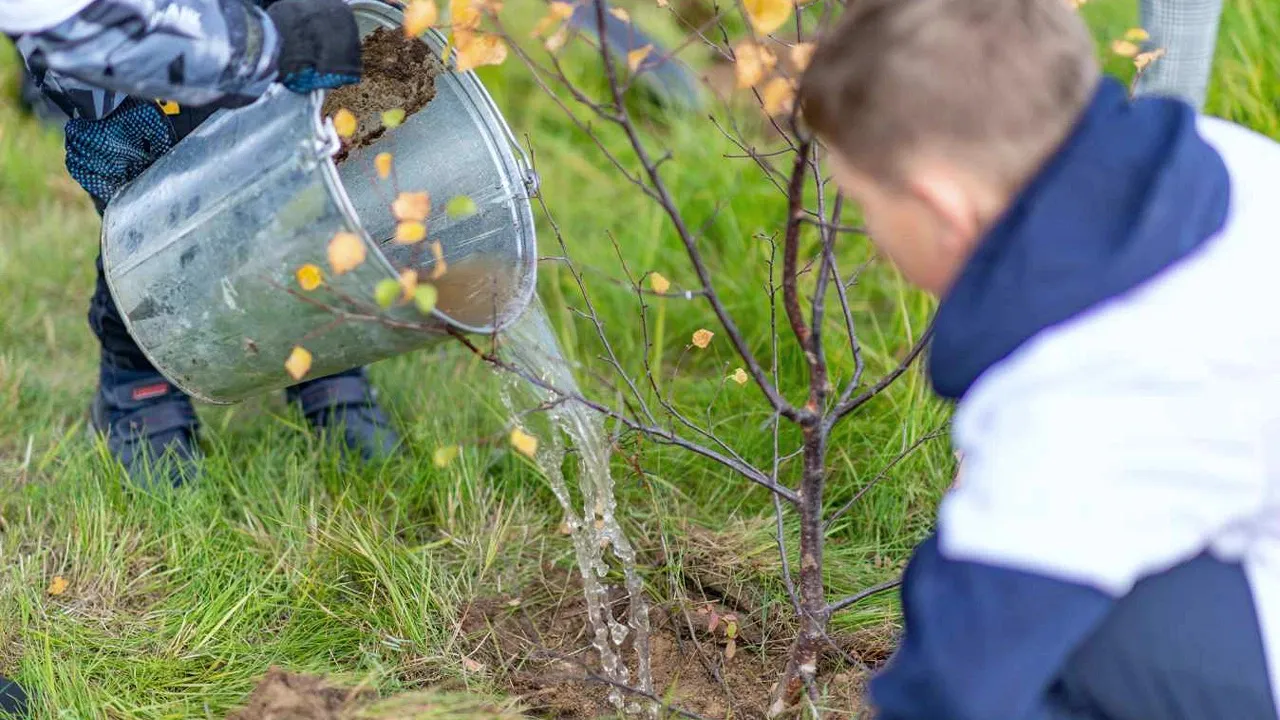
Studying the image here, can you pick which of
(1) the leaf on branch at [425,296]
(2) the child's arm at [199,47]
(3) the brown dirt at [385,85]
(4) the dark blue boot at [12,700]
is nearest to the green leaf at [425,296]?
(1) the leaf on branch at [425,296]

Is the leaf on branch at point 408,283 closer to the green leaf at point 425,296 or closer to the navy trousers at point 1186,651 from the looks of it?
the green leaf at point 425,296

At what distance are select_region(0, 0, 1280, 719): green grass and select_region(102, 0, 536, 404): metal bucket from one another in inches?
8.2

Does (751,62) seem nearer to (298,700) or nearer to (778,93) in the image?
(778,93)

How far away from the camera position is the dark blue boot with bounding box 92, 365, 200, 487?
2551mm

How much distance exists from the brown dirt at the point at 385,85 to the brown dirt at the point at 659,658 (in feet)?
2.73

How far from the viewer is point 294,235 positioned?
1677 mm

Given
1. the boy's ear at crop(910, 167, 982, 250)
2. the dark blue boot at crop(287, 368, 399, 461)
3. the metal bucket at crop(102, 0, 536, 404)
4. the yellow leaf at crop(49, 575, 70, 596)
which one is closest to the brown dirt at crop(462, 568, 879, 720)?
the dark blue boot at crop(287, 368, 399, 461)

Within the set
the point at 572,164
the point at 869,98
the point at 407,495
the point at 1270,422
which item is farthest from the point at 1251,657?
the point at 572,164

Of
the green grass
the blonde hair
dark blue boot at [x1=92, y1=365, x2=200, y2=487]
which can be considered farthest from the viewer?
dark blue boot at [x1=92, y1=365, x2=200, y2=487]

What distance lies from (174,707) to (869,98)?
1418 millimetres

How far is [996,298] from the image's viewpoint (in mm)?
1242

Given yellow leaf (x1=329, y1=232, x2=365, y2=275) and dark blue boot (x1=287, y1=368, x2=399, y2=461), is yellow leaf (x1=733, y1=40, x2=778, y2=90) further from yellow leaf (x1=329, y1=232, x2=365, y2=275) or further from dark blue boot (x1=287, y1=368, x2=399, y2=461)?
dark blue boot (x1=287, y1=368, x2=399, y2=461)

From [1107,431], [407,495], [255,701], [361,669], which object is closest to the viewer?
[1107,431]

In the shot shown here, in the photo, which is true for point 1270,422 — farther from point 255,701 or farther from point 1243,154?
point 255,701
